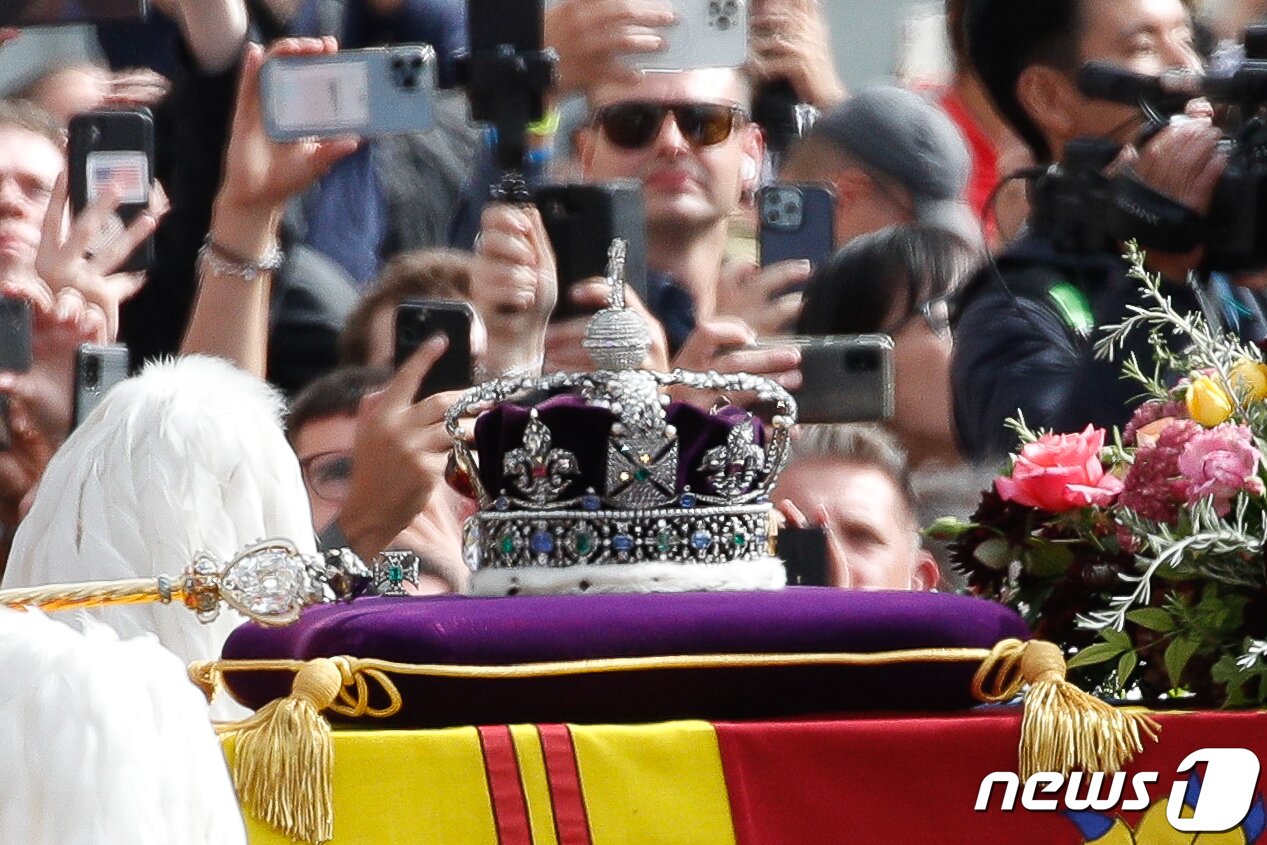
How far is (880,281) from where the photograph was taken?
3.44 m

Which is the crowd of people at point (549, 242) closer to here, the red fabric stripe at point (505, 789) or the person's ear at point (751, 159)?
the person's ear at point (751, 159)

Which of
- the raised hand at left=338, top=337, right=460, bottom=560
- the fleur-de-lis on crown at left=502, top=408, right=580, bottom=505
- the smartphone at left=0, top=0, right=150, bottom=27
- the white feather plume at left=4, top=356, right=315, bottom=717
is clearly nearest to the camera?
the fleur-de-lis on crown at left=502, top=408, right=580, bottom=505

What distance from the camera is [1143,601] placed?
1.95m

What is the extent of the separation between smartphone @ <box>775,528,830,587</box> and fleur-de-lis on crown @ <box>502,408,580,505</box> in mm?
879

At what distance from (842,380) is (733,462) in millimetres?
1249

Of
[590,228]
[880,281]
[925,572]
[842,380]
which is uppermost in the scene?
[590,228]

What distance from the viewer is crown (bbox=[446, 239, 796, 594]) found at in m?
2.01

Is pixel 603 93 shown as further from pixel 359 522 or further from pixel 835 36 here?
pixel 359 522

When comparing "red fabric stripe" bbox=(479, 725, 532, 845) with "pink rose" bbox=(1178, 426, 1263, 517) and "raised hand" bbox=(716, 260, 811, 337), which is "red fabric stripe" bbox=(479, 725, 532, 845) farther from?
"raised hand" bbox=(716, 260, 811, 337)

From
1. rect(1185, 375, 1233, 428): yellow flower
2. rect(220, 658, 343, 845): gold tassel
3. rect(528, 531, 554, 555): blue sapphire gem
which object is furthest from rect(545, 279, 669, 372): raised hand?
rect(220, 658, 343, 845): gold tassel

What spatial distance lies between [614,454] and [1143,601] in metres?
0.50

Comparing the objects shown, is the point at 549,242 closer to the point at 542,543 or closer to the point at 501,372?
the point at 501,372

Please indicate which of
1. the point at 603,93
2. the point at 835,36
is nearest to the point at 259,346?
the point at 603,93

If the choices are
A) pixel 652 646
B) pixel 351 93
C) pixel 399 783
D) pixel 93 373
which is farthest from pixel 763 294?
pixel 399 783
